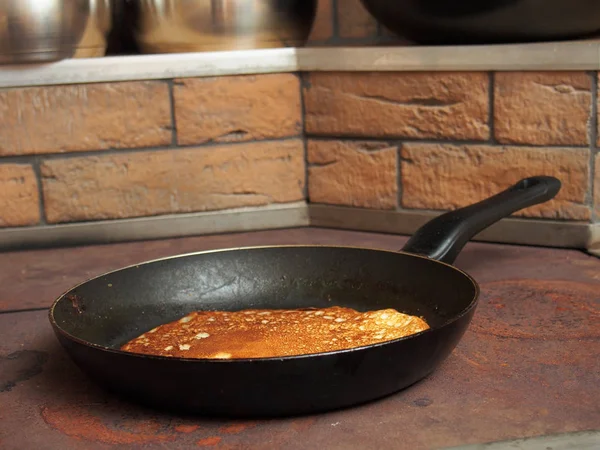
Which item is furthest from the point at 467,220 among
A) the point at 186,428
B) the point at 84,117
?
the point at 84,117

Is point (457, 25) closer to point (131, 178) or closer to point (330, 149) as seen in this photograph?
point (330, 149)

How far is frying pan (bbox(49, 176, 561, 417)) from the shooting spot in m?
0.83

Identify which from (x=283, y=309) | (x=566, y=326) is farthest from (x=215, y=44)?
(x=566, y=326)

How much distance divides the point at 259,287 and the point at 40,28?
74cm

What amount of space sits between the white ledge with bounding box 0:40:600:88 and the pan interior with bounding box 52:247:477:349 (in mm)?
543

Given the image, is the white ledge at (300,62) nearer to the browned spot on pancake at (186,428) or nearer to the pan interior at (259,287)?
the pan interior at (259,287)

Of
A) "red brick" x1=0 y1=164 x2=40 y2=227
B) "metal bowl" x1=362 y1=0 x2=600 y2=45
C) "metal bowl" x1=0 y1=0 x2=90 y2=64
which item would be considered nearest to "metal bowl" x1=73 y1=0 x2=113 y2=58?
"metal bowl" x1=0 y1=0 x2=90 y2=64

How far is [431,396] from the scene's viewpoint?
97 cm

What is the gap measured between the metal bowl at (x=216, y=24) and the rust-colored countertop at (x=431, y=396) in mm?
619

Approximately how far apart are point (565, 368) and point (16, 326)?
817mm

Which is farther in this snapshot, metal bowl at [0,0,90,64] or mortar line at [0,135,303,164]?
mortar line at [0,135,303,164]

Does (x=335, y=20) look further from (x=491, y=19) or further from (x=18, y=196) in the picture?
(x=18, y=196)

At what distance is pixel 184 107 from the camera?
5.74 feet

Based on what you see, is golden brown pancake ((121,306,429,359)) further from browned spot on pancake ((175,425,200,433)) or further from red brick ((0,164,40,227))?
red brick ((0,164,40,227))
